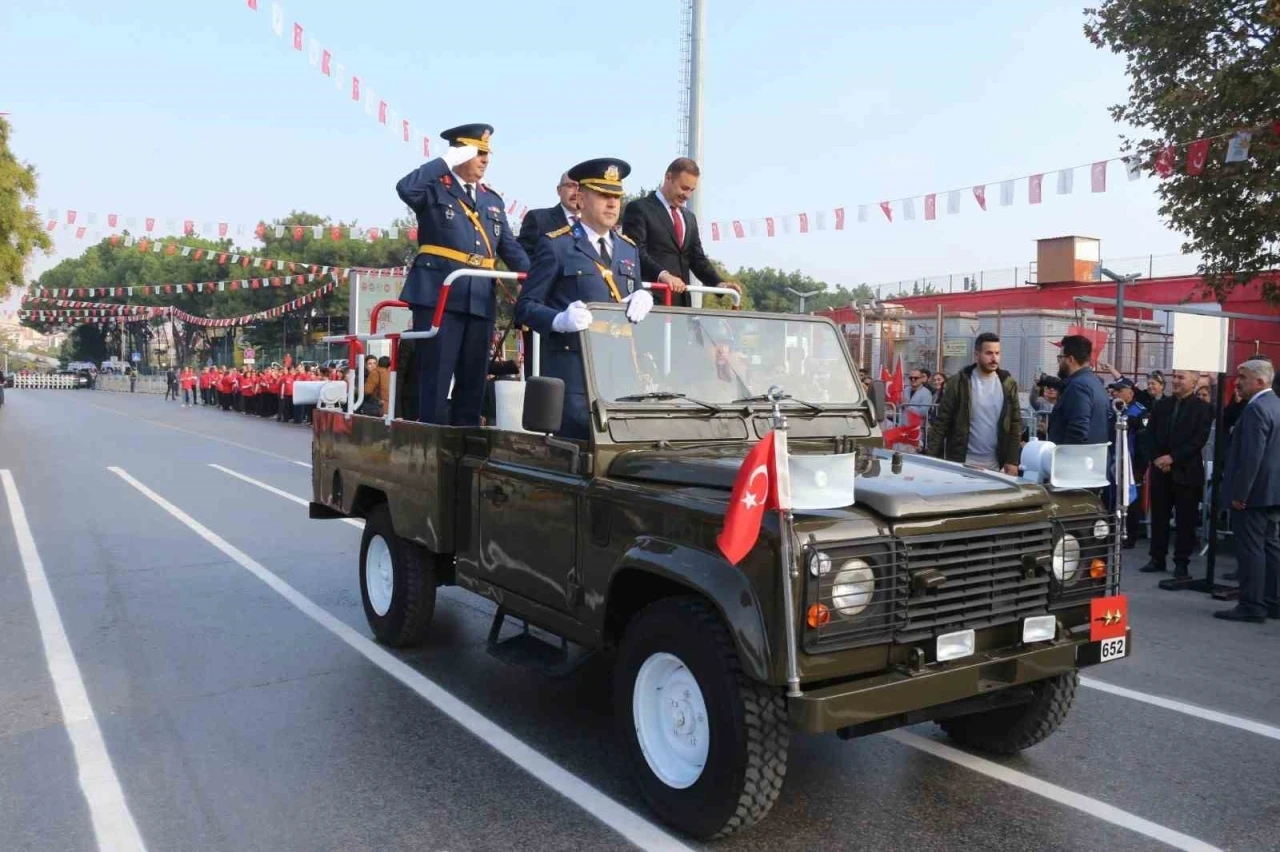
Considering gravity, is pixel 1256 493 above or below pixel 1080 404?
below

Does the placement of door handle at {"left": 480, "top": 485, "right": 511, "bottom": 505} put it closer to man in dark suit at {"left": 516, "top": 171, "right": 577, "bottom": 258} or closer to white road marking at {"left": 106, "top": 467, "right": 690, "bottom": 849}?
white road marking at {"left": 106, "top": 467, "right": 690, "bottom": 849}

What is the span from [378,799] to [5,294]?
99.9 ft

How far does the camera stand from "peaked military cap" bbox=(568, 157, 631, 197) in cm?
514

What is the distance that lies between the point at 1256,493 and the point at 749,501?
5831 mm

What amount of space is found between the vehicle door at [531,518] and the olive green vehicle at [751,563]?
0.01 metres

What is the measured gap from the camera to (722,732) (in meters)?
3.34

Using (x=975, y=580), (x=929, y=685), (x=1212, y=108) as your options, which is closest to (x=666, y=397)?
(x=975, y=580)

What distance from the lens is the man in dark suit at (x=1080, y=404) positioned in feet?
24.2

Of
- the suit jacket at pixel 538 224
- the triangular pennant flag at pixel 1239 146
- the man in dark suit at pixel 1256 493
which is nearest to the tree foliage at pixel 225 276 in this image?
the triangular pennant flag at pixel 1239 146

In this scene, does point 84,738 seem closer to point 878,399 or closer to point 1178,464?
point 878,399

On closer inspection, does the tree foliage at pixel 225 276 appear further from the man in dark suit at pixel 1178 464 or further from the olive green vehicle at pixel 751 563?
the olive green vehicle at pixel 751 563

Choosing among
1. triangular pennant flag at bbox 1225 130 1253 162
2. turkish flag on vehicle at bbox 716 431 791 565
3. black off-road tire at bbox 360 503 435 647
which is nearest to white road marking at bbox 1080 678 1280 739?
turkish flag on vehicle at bbox 716 431 791 565

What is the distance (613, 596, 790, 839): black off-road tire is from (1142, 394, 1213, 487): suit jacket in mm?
6870

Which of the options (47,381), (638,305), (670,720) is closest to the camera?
(670,720)
